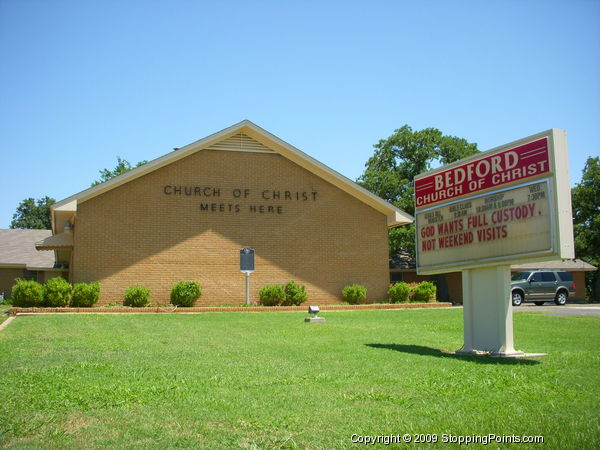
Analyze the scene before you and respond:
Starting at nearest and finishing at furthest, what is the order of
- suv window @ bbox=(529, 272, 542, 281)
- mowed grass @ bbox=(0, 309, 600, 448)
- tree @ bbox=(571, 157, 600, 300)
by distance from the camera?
mowed grass @ bbox=(0, 309, 600, 448) → suv window @ bbox=(529, 272, 542, 281) → tree @ bbox=(571, 157, 600, 300)

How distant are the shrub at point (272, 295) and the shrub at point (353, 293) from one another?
9.70ft

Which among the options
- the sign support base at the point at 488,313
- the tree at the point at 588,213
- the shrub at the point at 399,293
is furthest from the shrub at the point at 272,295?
the tree at the point at 588,213

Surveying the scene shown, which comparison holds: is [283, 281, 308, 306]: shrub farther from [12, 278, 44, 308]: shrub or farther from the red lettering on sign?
the red lettering on sign

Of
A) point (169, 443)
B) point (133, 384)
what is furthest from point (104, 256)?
point (169, 443)

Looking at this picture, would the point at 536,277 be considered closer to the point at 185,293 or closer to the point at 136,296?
the point at 185,293

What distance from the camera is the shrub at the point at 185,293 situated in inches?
1002

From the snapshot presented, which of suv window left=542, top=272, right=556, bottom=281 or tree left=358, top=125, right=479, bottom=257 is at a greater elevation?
tree left=358, top=125, right=479, bottom=257

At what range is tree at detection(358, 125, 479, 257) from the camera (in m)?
44.4

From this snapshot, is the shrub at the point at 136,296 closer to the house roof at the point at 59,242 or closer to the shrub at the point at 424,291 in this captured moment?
the house roof at the point at 59,242

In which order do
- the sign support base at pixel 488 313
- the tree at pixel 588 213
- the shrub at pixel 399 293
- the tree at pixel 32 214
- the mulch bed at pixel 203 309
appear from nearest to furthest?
the sign support base at pixel 488 313, the mulch bed at pixel 203 309, the shrub at pixel 399 293, the tree at pixel 588 213, the tree at pixel 32 214

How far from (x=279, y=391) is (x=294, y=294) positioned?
1945cm

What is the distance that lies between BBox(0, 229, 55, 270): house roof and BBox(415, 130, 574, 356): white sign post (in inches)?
1098

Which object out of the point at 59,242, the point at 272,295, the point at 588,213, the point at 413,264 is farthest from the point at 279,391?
the point at 588,213

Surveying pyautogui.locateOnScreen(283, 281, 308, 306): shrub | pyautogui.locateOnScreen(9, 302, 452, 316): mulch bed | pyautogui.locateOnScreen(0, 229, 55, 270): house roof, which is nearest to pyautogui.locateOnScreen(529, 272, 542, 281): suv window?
pyautogui.locateOnScreen(9, 302, 452, 316): mulch bed
